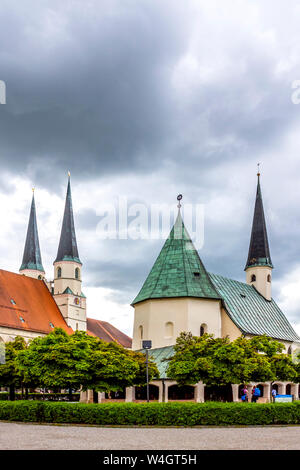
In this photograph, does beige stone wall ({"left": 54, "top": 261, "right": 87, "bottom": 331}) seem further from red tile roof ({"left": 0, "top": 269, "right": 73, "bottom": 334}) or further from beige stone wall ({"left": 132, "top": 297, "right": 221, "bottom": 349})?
beige stone wall ({"left": 132, "top": 297, "right": 221, "bottom": 349})

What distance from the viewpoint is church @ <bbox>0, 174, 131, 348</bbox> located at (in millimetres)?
78188

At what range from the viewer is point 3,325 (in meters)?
74.2

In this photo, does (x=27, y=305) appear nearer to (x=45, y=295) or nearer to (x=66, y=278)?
(x=45, y=295)

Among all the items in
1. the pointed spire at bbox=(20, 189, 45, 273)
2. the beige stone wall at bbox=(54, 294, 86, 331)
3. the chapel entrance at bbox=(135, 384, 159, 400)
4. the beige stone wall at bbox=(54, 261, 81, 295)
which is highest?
the pointed spire at bbox=(20, 189, 45, 273)

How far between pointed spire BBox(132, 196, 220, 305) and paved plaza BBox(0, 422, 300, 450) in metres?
27.5

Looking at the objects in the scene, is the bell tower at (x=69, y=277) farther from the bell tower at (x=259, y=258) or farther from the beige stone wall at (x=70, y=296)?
the bell tower at (x=259, y=258)

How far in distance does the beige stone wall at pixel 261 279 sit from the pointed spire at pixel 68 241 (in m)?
37.2

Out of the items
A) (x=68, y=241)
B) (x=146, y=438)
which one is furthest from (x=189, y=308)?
(x=68, y=241)

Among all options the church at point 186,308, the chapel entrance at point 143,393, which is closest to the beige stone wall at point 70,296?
the church at point 186,308

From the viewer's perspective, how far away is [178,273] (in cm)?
5312

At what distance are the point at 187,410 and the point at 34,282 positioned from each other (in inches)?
2687

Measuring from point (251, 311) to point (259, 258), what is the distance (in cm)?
1186

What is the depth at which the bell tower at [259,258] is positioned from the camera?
220 feet

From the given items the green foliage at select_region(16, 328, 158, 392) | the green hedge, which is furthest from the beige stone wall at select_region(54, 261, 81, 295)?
the green hedge
